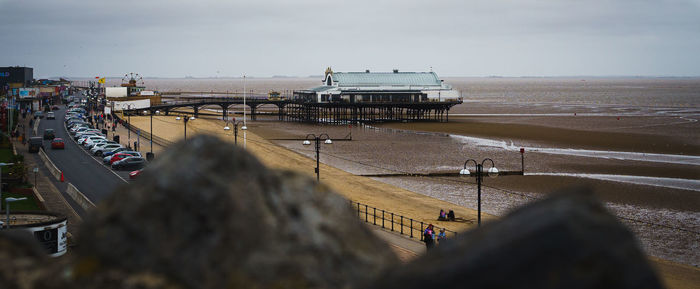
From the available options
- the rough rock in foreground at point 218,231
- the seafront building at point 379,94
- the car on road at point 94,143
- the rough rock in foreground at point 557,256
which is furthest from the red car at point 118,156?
the seafront building at point 379,94

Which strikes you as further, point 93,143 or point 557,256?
point 93,143

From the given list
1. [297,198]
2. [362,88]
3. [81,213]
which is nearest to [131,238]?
[297,198]

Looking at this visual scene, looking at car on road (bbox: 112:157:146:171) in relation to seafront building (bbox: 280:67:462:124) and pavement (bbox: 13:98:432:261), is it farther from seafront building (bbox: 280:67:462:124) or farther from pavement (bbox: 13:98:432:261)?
seafront building (bbox: 280:67:462:124)

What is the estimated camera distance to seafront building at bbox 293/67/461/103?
4131 inches

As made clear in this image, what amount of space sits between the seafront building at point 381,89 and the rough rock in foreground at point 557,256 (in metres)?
102

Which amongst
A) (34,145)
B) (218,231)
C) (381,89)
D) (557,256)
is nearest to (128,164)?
(34,145)

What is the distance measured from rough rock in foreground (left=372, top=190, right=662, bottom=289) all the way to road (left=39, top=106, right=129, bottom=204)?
23895 mm

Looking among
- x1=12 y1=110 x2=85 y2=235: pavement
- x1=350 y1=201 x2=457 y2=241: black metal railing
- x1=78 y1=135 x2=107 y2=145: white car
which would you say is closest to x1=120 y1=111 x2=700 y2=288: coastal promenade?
x1=350 y1=201 x2=457 y2=241: black metal railing

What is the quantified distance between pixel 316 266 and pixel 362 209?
29.3 metres

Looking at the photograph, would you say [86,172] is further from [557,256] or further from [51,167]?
[557,256]

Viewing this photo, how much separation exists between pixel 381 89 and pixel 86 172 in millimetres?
71314

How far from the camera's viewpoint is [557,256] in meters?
2.35

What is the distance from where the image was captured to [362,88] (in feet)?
351

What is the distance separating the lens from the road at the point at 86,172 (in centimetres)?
3220
